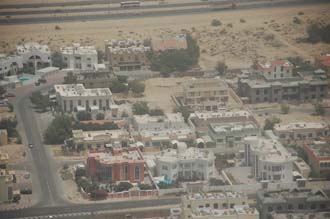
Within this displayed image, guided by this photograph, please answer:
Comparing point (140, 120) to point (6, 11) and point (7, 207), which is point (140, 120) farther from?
point (6, 11)

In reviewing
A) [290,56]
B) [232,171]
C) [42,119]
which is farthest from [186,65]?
[232,171]

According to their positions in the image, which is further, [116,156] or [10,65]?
[10,65]

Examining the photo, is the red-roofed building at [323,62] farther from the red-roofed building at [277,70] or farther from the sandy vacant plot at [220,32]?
the red-roofed building at [277,70]

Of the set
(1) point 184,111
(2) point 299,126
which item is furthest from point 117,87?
(2) point 299,126

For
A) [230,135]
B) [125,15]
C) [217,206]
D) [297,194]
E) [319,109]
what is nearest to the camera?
[217,206]

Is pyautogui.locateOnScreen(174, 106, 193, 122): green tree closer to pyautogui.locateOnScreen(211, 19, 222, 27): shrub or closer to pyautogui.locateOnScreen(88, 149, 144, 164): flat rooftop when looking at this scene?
pyautogui.locateOnScreen(88, 149, 144, 164): flat rooftop

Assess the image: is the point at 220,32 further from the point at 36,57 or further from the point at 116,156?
the point at 116,156
